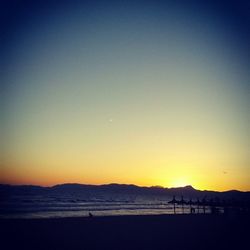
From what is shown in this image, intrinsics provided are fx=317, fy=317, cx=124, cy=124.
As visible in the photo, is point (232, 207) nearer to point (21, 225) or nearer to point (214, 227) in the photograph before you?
point (214, 227)

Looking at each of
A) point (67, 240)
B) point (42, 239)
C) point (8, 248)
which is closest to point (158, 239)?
point (67, 240)

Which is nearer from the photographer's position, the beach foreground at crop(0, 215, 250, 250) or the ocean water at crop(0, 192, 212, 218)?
the beach foreground at crop(0, 215, 250, 250)

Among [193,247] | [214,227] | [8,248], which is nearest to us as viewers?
[8,248]

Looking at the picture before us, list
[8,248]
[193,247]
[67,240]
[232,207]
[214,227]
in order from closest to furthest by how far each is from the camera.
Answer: [8,248], [193,247], [67,240], [214,227], [232,207]

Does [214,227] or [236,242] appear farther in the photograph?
[214,227]

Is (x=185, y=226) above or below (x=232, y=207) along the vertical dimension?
below

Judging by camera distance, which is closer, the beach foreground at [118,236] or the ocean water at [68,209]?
the beach foreground at [118,236]

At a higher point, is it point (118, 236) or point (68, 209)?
point (68, 209)

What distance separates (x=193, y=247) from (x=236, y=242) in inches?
111

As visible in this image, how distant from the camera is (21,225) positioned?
69.5ft

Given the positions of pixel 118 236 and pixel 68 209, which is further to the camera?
pixel 68 209

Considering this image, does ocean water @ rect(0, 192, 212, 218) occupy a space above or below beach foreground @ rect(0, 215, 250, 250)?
above

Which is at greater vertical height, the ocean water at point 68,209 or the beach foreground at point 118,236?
the ocean water at point 68,209

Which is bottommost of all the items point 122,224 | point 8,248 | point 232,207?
point 8,248
